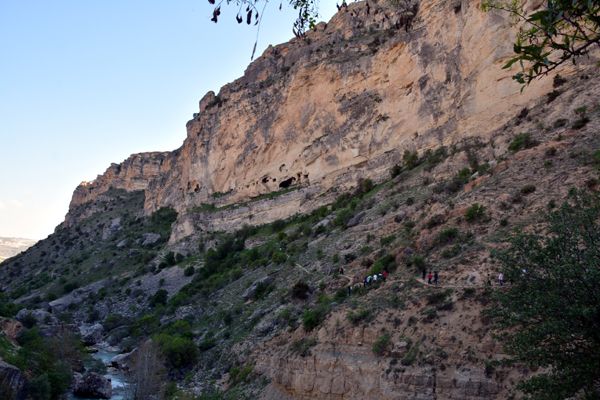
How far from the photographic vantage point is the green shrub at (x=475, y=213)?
1756cm

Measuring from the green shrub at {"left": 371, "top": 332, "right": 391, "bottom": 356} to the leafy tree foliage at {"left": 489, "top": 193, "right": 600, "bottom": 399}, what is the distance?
5.10 metres

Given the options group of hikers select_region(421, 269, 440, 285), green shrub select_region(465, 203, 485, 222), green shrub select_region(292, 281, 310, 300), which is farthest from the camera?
green shrub select_region(292, 281, 310, 300)

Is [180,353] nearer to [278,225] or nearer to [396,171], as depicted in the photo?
[278,225]

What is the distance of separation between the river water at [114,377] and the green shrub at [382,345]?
1193cm

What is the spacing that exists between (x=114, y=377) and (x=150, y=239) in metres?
34.5

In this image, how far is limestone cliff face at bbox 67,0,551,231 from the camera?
90.5 feet

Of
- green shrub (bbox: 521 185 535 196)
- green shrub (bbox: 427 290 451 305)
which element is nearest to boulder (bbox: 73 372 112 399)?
green shrub (bbox: 427 290 451 305)

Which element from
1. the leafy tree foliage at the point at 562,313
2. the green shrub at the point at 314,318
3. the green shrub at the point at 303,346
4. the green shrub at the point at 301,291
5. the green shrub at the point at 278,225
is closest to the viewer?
the leafy tree foliage at the point at 562,313

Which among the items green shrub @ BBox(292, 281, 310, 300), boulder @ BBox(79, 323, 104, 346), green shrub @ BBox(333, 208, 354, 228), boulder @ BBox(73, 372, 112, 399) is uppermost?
green shrub @ BBox(333, 208, 354, 228)

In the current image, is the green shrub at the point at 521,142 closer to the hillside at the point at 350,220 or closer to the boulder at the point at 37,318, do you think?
the hillside at the point at 350,220

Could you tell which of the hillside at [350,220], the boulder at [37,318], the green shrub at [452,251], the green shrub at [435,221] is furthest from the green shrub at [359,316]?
the boulder at [37,318]

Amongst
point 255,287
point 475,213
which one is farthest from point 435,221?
point 255,287

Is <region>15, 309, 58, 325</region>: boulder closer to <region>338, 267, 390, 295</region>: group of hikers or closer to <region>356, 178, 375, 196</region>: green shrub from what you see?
<region>356, 178, 375, 196</region>: green shrub

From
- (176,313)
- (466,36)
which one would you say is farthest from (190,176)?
(466,36)
